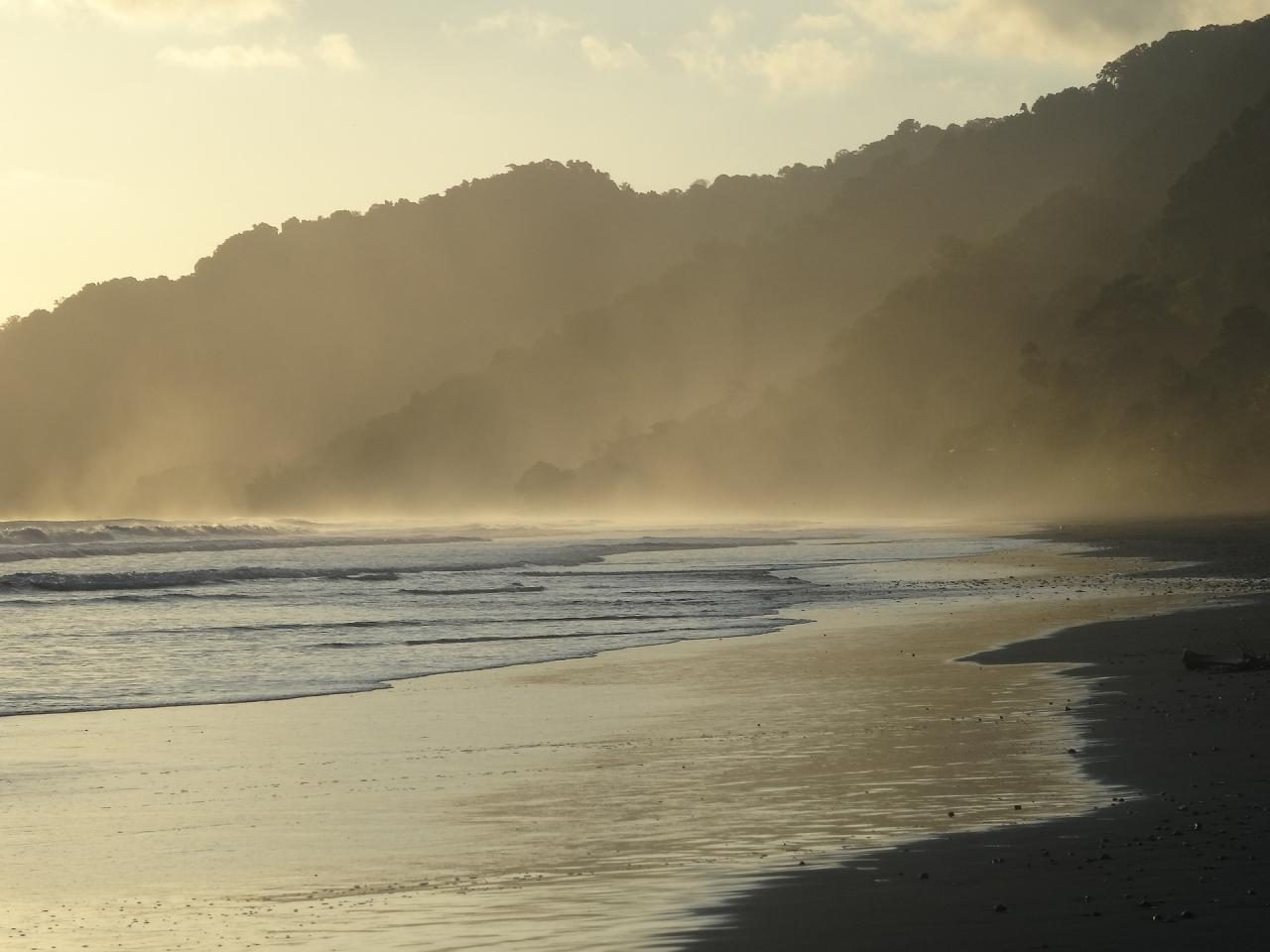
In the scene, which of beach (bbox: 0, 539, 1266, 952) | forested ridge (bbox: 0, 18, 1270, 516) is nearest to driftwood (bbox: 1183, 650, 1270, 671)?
beach (bbox: 0, 539, 1266, 952)

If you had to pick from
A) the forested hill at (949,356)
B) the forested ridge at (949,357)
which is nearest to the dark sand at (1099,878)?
the forested ridge at (949,357)

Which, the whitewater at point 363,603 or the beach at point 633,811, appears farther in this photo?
the whitewater at point 363,603

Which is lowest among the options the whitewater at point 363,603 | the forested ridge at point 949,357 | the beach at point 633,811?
the beach at point 633,811

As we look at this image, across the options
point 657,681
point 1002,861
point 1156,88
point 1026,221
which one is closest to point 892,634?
point 657,681

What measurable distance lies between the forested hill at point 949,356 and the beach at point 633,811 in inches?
2739

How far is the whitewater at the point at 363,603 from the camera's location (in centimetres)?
2061

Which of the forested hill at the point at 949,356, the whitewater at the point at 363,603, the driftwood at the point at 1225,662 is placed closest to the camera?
the driftwood at the point at 1225,662

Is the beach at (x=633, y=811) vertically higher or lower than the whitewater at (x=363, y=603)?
lower

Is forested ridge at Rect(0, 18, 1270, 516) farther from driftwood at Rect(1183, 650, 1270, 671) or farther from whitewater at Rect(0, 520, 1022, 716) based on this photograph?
driftwood at Rect(1183, 650, 1270, 671)

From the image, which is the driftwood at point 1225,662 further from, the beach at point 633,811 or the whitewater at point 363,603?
the whitewater at point 363,603

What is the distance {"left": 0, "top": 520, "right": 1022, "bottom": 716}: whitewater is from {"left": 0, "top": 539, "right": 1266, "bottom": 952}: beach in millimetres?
2831

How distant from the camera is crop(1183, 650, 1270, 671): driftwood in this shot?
1650 cm

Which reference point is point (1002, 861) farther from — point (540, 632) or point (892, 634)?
point (540, 632)

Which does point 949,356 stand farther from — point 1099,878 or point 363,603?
point 1099,878
